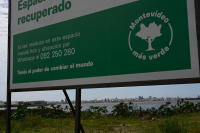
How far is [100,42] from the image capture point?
4.84 meters

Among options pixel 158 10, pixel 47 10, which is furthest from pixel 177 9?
pixel 47 10

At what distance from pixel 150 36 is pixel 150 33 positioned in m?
0.06

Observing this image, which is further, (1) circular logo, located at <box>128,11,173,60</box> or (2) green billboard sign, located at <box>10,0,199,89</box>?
(1) circular logo, located at <box>128,11,173,60</box>

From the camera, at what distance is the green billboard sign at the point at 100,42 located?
384 centimetres

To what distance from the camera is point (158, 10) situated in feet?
13.4

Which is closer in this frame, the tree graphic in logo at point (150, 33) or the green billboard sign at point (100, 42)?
the green billboard sign at point (100, 42)

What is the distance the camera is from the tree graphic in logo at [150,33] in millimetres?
4047

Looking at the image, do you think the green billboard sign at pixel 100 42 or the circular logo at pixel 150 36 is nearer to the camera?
the green billboard sign at pixel 100 42

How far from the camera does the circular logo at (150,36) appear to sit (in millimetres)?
3963

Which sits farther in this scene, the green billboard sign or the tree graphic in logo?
the tree graphic in logo

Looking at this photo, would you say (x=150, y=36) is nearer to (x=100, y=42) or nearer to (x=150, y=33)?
(x=150, y=33)

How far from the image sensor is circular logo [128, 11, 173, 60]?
3.96m

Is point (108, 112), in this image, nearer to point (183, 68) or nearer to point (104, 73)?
point (104, 73)

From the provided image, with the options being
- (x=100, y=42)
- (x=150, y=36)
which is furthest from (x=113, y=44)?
(x=150, y=36)
